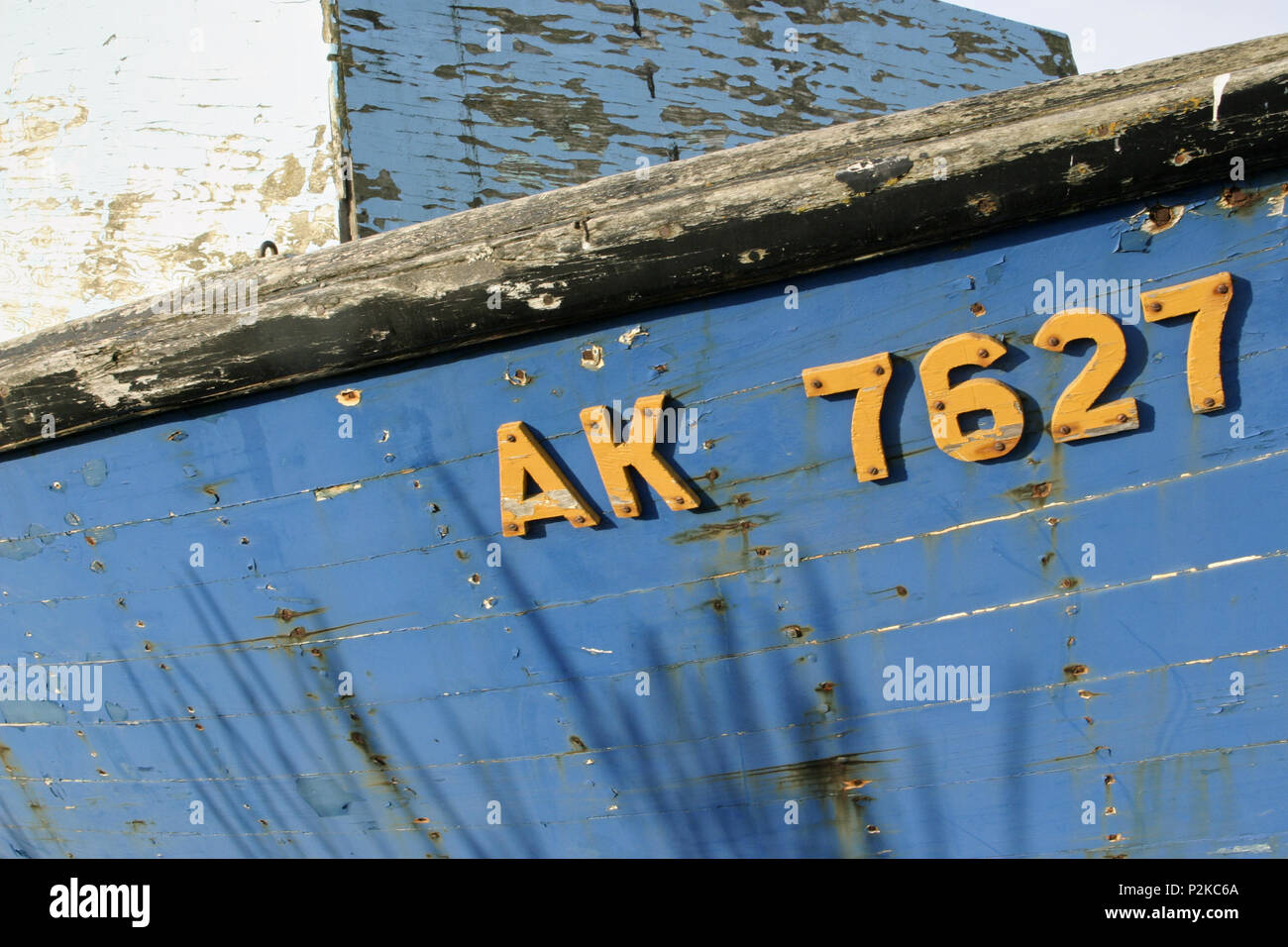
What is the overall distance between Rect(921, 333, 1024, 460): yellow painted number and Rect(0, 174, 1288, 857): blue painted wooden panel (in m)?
0.03

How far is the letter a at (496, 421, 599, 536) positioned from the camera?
73.6 inches

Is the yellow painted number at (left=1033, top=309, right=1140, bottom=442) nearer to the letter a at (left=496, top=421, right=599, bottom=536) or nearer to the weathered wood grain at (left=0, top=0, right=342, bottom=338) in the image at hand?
the letter a at (left=496, top=421, right=599, bottom=536)

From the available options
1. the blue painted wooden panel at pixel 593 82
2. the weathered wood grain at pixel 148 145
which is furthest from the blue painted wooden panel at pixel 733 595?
the blue painted wooden panel at pixel 593 82

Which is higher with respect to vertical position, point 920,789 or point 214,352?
point 214,352

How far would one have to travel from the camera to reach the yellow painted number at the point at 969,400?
1.67 metres

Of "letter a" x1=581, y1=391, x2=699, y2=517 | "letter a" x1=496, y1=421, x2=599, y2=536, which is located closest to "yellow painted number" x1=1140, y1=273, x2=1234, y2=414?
"letter a" x1=581, y1=391, x2=699, y2=517

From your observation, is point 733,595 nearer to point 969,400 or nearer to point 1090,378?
point 969,400

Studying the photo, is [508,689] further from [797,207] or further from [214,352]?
[797,207]

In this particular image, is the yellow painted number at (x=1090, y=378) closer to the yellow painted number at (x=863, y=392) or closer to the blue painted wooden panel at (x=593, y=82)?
the yellow painted number at (x=863, y=392)

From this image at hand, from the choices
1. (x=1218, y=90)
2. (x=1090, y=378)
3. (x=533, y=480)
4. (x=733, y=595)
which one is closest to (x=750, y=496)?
(x=733, y=595)

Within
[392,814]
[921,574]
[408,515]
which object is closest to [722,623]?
[921,574]
